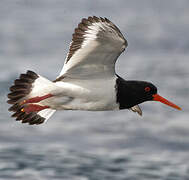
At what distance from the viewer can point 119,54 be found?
8250 mm

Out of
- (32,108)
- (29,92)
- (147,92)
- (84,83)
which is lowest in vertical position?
(32,108)

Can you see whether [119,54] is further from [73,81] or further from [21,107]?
[21,107]

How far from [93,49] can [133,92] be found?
3.68ft

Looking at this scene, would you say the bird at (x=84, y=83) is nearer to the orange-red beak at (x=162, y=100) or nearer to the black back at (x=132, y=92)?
the black back at (x=132, y=92)

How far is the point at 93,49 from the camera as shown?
8211 mm

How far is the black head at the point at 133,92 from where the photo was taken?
28.0 feet

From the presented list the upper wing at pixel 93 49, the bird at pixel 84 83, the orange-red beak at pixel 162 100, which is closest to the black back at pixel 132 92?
the bird at pixel 84 83

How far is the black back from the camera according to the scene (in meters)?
8.53

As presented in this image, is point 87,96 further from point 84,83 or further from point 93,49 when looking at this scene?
point 93,49

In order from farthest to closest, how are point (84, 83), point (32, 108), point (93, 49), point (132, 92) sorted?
point (132, 92) < point (32, 108) < point (84, 83) < point (93, 49)

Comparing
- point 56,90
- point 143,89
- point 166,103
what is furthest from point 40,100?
point 166,103

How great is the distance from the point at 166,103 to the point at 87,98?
1939mm

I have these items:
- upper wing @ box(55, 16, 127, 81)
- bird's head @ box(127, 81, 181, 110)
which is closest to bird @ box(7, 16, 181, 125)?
upper wing @ box(55, 16, 127, 81)

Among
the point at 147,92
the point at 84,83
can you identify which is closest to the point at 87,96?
the point at 84,83
